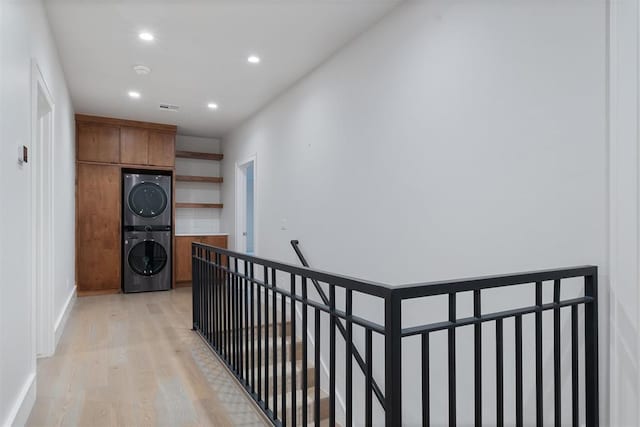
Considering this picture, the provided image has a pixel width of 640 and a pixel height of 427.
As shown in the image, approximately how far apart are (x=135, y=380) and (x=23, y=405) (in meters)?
0.70

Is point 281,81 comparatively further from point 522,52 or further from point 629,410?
point 629,410

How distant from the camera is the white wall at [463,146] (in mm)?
1644

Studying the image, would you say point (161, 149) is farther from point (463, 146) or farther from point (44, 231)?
point (463, 146)

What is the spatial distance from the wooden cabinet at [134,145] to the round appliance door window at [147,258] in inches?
49.6

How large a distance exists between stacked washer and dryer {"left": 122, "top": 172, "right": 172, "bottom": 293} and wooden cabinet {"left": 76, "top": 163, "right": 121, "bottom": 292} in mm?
121

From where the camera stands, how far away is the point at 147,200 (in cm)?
589

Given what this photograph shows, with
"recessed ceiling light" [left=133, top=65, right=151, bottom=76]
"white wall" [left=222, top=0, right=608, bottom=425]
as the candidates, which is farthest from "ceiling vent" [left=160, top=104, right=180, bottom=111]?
"white wall" [left=222, top=0, right=608, bottom=425]

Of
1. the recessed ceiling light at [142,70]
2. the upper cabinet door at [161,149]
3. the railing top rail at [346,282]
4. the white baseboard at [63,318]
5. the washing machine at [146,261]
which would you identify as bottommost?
the white baseboard at [63,318]

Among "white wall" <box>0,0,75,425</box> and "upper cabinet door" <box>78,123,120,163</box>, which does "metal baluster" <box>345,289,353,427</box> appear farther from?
"upper cabinet door" <box>78,123,120,163</box>

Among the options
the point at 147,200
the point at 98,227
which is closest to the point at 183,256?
the point at 147,200

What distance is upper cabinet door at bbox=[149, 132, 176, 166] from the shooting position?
19.6 feet

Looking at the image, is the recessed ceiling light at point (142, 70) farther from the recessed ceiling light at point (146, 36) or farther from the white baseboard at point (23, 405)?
the white baseboard at point (23, 405)

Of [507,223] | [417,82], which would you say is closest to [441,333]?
[507,223]

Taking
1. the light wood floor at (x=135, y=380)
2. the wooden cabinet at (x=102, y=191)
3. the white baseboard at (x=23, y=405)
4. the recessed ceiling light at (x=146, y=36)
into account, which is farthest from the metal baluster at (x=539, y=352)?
the wooden cabinet at (x=102, y=191)
